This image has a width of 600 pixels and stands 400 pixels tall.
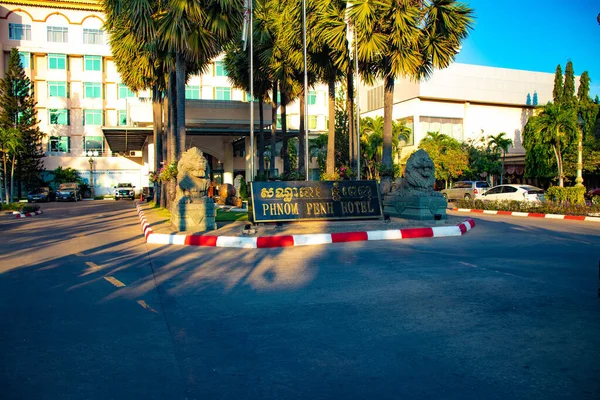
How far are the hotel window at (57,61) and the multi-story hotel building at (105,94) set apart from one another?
105 mm

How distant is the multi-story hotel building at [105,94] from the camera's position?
52.6 metres

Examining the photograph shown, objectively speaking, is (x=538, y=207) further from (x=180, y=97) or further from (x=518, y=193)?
(x=180, y=97)

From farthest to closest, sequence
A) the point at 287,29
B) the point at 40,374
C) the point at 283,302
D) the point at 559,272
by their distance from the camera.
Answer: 1. the point at 287,29
2. the point at 559,272
3. the point at 283,302
4. the point at 40,374

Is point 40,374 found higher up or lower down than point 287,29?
lower down

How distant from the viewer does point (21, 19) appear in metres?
56.5

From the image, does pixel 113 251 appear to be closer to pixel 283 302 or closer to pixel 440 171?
pixel 283 302

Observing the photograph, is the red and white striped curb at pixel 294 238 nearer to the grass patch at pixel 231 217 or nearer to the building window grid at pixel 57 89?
the grass patch at pixel 231 217

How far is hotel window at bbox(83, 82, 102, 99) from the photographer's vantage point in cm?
5862

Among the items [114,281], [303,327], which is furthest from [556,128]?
[303,327]

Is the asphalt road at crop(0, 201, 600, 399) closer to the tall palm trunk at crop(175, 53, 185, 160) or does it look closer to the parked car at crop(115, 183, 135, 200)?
the tall palm trunk at crop(175, 53, 185, 160)

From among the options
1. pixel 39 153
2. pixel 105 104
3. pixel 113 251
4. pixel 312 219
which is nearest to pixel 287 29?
pixel 312 219

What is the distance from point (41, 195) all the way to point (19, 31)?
2253 centimetres

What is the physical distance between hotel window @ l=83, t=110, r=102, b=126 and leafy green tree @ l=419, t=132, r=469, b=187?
121 ft

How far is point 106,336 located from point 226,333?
44.5 inches
